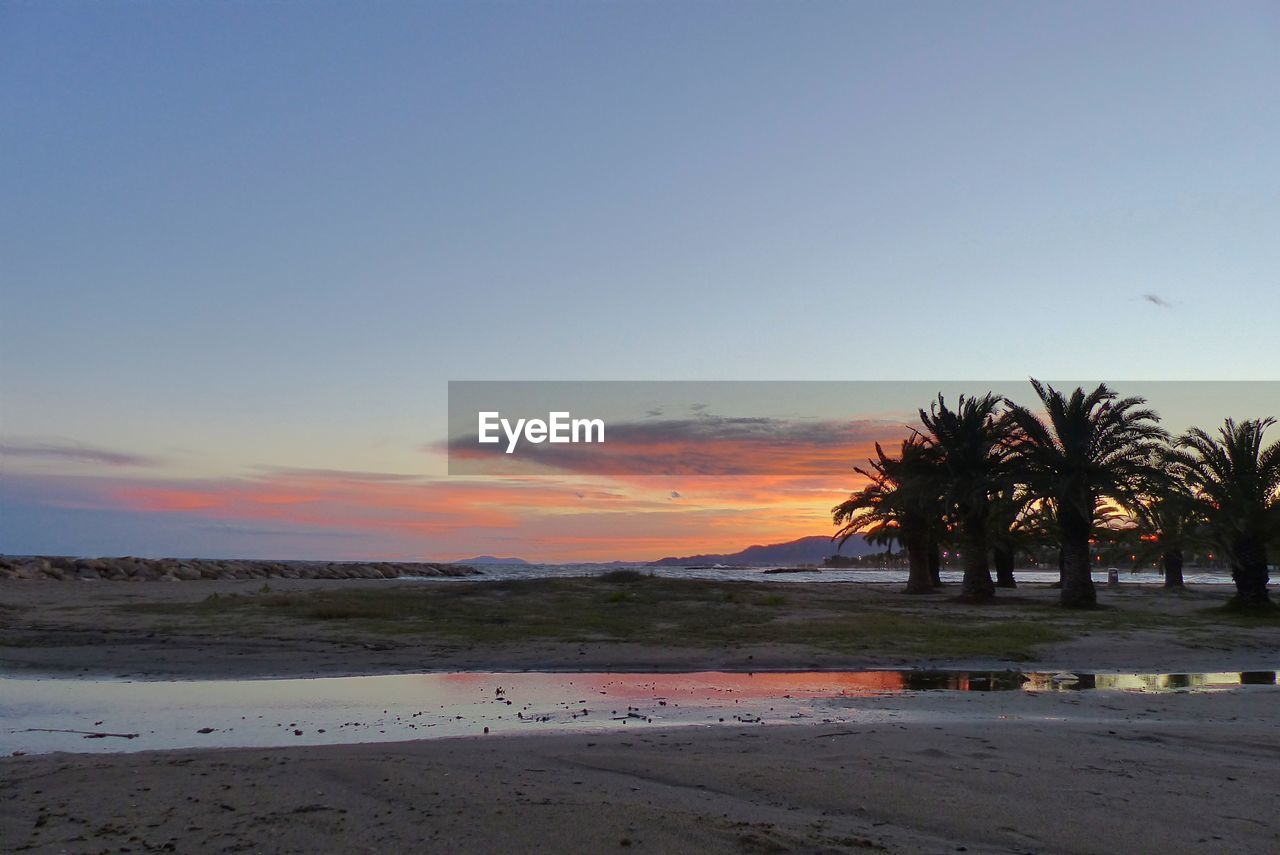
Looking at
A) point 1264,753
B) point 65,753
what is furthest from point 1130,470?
point 65,753

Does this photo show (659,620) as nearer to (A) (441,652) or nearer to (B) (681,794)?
(A) (441,652)

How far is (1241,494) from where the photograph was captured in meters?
26.7

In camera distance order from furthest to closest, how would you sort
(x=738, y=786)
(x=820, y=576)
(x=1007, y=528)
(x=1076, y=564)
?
(x=820, y=576)
(x=1007, y=528)
(x=1076, y=564)
(x=738, y=786)

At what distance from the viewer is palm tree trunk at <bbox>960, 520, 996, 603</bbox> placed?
31.8 m

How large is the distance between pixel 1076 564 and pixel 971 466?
537cm

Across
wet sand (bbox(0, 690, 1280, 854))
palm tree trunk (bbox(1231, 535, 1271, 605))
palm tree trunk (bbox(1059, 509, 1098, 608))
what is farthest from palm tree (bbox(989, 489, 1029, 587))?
wet sand (bbox(0, 690, 1280, 854))

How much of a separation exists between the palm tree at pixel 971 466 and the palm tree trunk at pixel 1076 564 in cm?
277

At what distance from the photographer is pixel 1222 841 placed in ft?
17.0

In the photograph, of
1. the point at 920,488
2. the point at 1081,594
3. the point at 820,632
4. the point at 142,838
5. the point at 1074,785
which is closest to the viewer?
the point at 142,838

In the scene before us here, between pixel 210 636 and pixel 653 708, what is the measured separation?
10390mm

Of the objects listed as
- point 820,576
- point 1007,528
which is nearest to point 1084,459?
point 1007,528

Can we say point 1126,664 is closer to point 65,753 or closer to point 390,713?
point 390,713

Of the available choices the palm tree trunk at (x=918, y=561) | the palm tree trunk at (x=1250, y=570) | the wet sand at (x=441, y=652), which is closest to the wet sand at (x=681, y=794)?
the wet sand at (x=441, y=652)

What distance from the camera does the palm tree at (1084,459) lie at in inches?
1116
